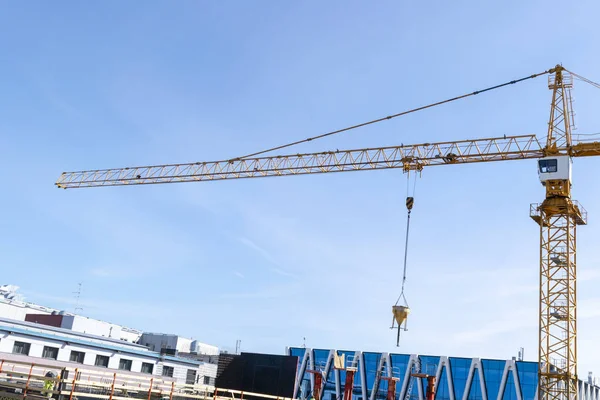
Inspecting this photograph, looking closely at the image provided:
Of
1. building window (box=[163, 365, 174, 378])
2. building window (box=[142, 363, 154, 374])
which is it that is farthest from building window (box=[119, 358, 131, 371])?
building window (box=[163, 365, 174, 378])

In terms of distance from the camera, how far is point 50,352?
45094 millimetres

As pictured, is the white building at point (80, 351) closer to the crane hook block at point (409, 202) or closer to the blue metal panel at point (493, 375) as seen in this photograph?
the crane hook block at point (409, 202)

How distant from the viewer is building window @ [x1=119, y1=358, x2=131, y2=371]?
165 ft

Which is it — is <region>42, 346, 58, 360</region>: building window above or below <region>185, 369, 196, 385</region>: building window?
above

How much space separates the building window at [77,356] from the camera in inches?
1828

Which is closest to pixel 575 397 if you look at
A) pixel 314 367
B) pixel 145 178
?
pixel 314 367

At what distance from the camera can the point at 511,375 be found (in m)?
57.2

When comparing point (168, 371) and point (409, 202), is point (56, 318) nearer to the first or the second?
point (168, 371)

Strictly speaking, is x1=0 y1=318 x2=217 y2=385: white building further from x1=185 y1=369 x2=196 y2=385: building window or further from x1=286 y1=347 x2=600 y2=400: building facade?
x1=286 y1=347 x2=600 y2=400: building facade

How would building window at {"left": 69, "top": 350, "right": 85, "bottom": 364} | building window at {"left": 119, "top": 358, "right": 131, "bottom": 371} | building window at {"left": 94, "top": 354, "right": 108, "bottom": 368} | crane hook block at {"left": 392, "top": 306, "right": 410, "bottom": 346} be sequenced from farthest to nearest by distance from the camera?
building window at {"left": 119, "top": 358, "right": 131, "bottom": 371} → building window at {"left": 94, "top": 354, "right": 108, "bottom": 368} → building window at {"left": 69, "top": 350, "right": 85, "bottom": 364} → crane hook block at {"left": 392, "top": 306, "right": 410, "bottom": 346}

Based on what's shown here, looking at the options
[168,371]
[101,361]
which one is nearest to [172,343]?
[168,371]

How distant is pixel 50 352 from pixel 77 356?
2439 millimetres

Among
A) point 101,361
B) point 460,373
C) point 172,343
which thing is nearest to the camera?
point 101,361

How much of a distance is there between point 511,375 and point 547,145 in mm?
22567
